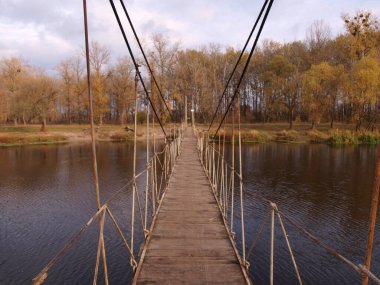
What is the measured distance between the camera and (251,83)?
48406mm

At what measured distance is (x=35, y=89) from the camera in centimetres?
3453

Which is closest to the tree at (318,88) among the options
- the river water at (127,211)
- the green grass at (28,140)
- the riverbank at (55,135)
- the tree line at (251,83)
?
the tree line at (251,83)

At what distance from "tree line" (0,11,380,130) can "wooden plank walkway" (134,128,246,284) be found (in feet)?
85.5

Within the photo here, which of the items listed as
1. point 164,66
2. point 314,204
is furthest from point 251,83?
point 314,204

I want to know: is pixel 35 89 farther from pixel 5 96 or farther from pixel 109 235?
pixel 109 235

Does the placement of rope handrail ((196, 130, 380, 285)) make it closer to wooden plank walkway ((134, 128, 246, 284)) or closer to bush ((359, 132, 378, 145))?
wooden plank walkway ((134, 128, 246, 284))

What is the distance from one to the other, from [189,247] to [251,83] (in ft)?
150

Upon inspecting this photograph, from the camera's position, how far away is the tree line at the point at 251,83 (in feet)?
110

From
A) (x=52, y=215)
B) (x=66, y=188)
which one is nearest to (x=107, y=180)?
(x=66, y=188)

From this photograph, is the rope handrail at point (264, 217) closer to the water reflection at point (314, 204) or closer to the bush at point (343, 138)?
the water reflection at point (314, 204)

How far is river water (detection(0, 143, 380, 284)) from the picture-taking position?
767 cm

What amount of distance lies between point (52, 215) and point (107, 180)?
5.31 metres

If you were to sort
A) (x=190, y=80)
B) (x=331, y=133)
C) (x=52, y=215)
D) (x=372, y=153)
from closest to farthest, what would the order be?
(x=52, y=215) < (x=372, y=153) < (x=331, y=133) < (x=190, y=80)

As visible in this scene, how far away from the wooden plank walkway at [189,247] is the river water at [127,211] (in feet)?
6.82
